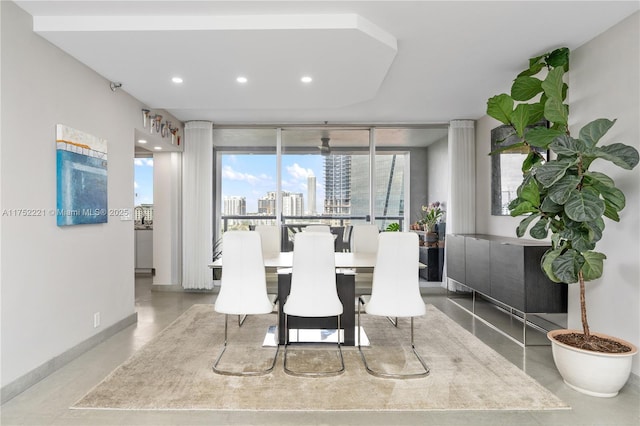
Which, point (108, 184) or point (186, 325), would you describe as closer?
point (108, 184)

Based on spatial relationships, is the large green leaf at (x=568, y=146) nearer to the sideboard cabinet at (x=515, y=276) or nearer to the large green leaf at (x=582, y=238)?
the large green leaf at (x=582, y=238)

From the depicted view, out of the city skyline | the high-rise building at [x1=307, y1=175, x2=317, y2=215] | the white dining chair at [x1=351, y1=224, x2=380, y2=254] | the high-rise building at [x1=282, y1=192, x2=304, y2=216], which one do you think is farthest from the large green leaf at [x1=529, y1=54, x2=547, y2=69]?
the high-rise building at [x1=282, y1=192, x2=304, y2=216]

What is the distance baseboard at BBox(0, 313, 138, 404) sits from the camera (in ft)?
8.00

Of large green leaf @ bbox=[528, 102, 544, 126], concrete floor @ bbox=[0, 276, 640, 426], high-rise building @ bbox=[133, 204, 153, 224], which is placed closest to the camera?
concrete floor @ bbox=[0, 276, 640, 426]

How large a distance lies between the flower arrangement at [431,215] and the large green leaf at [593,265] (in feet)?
10.4

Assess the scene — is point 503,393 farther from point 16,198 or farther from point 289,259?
point 16,198

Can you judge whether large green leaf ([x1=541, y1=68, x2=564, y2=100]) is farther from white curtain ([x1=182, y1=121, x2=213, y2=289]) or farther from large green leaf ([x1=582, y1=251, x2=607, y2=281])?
white curtain ([x1=182, y1=121, x2=213, y2=289])

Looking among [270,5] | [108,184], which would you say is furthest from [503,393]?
[108,184]

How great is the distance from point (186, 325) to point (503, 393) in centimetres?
308

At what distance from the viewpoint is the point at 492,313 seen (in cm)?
462

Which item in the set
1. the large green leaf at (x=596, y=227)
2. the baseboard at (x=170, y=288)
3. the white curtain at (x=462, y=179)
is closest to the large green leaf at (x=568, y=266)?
the large green leaf at (x=596, y=227)

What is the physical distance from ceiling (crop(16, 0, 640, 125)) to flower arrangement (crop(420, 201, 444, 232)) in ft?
7.00

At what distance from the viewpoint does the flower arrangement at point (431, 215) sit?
5.77 metres

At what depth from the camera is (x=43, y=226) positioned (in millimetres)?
2771
